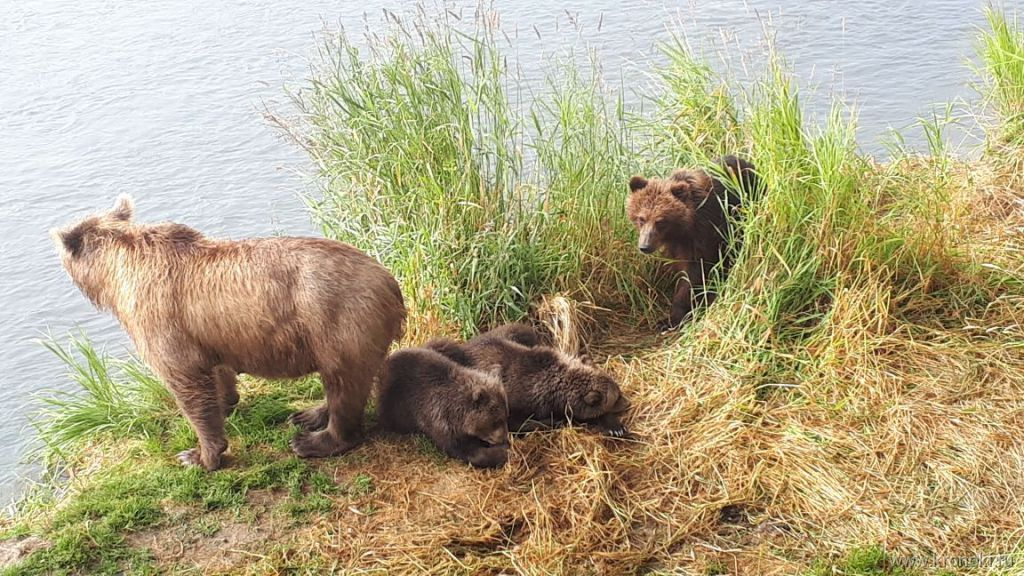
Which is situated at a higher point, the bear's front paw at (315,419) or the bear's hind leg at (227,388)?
the bear's hind leg at (227,388)

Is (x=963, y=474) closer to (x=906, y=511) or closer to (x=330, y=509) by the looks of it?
(x=906, y=511)

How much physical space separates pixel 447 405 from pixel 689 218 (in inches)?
85.8

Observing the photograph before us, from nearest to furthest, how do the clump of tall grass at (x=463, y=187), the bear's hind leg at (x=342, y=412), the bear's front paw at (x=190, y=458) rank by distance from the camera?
the bear's hind leg at (x=342, y=412)
the bear's front paw at (x=190, y=458)
the clump of tall grass at (x=463, y=187)

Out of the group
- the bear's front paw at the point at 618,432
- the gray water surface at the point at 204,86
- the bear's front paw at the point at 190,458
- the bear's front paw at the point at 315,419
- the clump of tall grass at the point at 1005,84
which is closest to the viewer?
the bear's front paw at the point at 190,458

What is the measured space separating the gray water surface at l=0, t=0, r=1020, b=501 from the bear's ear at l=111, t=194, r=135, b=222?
7.46ft

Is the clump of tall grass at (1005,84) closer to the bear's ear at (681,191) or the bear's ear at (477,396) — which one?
the bear's ear at (681,191)

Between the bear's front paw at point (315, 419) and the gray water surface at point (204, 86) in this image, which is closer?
the bear's front paw at point (315, 419)

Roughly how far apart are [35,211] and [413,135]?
4.52 meters

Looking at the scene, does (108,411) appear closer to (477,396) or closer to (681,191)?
(477,396)

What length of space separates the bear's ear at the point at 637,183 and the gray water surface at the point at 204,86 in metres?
1.75

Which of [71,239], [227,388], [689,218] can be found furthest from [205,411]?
[689,218]

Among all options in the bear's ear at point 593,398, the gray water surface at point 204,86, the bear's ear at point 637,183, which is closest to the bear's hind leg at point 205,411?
the bear's ear at point 593,398

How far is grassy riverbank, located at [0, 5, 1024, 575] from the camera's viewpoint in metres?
4.52

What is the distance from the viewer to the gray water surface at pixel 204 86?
830cm
